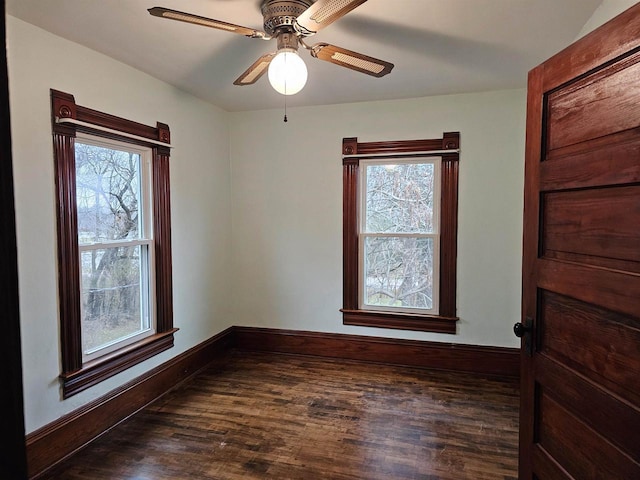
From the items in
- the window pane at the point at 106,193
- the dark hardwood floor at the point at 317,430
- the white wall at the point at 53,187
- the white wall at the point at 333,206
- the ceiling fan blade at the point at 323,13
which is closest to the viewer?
the ceiling fan blade at the point at 323,13

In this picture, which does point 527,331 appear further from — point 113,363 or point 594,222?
point 113,363

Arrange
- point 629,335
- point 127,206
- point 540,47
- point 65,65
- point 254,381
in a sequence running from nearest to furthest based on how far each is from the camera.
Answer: point 629,335, point 65,65, point 540,47, point 127,206, point 254,381

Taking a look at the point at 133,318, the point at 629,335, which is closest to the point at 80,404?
the point at 133,318

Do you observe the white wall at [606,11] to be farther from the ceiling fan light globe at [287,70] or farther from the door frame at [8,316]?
the door frame at [8,316]

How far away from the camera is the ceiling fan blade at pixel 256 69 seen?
206 cm

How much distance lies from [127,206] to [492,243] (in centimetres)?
312

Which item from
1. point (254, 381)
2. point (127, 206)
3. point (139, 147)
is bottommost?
point (254, 381)

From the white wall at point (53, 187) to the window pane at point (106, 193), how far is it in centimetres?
27

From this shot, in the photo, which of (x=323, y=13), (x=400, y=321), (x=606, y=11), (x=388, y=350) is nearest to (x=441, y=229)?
(x=400, y=321)

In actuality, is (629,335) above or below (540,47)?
below

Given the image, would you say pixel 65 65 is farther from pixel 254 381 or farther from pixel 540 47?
pixel 540 47

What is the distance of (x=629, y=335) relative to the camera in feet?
4.07

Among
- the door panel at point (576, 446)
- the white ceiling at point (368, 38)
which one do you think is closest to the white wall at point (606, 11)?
the white ceiling at point (368, 38)

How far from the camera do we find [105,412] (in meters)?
2.69
